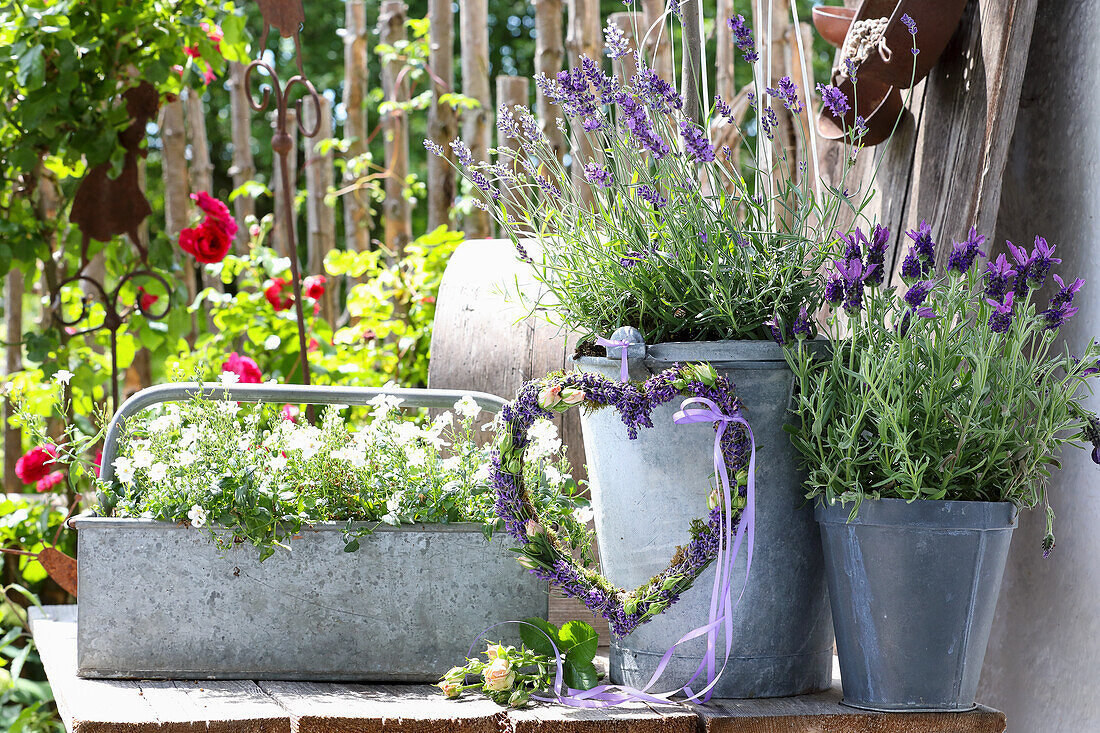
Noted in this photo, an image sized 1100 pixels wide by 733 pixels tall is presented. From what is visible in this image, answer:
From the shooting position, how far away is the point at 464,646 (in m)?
1.23

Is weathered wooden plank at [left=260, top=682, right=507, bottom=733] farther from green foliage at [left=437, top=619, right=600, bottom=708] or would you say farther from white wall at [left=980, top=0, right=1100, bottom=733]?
white wall at [left=980, top=0, right=1100, bottom=733]

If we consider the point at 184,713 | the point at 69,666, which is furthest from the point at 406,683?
the point at 69,666

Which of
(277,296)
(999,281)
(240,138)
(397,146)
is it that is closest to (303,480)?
(999,281)

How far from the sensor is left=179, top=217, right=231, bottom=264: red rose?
2461 mm

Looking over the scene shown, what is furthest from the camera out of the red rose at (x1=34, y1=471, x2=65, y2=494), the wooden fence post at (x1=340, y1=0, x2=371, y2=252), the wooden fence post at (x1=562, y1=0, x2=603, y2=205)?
the wooden fence post at (x1=340, y1=0, x2=371, y2=252)

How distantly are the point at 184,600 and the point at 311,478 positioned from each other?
203 mm

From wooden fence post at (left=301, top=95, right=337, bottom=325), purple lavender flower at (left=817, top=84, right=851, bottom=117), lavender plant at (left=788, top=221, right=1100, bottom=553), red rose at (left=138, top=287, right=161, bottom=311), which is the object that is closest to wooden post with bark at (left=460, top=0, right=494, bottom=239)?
wooden fence post at (left=301, top=95, right=337, bottom=325)

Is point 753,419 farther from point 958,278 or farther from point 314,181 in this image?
point 314,181

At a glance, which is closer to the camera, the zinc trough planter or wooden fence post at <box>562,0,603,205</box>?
the zinc trough planter

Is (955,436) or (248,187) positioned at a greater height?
(248,187)

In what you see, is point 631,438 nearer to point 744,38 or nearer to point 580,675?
point 580,675

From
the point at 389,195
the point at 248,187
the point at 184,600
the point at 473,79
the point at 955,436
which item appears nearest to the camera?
the point at 955,436

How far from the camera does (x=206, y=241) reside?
2.48m

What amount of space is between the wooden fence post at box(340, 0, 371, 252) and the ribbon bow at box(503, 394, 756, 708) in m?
2.54
